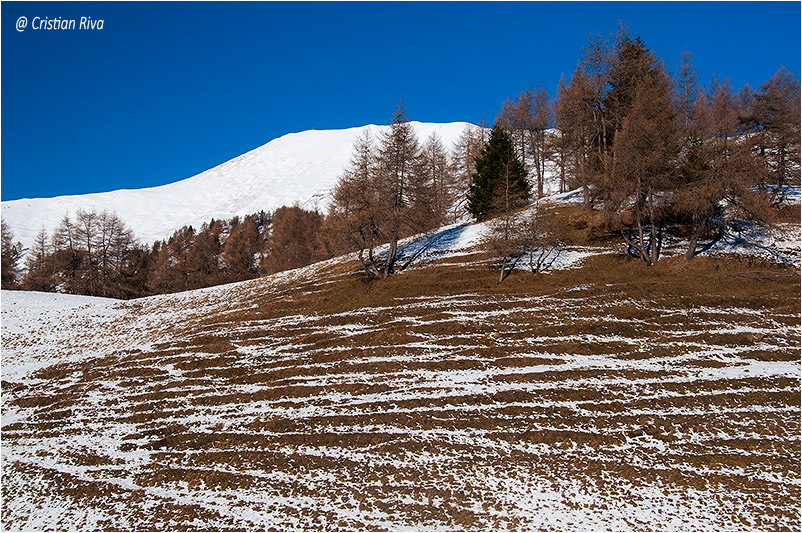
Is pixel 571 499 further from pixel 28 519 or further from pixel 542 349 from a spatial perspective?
pixel 28 519

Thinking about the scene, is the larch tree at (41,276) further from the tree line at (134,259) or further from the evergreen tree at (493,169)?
the evergreen tree at (493,169)

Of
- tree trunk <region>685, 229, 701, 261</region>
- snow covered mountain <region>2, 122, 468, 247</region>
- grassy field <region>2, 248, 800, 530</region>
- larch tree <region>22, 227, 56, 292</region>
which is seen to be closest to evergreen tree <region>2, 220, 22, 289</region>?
larch tree <region>22, 227, 56, 292</region>

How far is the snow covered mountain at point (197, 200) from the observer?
140125 millimetres

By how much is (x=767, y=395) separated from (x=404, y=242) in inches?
1162

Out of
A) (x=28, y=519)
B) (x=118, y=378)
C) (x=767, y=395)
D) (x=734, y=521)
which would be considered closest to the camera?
(x=734, y=521)

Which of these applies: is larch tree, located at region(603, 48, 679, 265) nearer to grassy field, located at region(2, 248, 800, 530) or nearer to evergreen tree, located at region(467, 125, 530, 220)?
grassy field, located at region(2, 248, 800, 530)

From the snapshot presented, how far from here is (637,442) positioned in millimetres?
12461

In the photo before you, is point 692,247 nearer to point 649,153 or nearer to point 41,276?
point 649,153

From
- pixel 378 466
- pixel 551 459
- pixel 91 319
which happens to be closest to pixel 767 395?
pixel 551 459

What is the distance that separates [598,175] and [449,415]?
23.0 meters

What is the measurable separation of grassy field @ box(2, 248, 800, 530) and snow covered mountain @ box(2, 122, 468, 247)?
111m

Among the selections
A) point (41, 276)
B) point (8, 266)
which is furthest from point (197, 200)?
point (41, 276)

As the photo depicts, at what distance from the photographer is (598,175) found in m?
29.2

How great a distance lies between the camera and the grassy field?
10.8 meters
